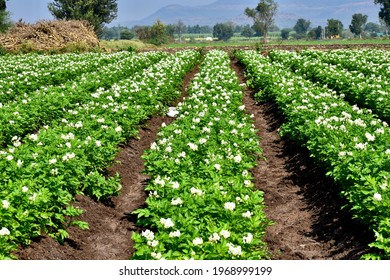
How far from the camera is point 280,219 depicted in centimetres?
842

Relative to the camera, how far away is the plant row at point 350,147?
21.1ft

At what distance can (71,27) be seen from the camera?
45.3m

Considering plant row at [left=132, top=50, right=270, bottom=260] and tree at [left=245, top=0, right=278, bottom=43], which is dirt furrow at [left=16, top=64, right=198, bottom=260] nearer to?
plant row at [left=132, top=50, right=270, bottom=260]

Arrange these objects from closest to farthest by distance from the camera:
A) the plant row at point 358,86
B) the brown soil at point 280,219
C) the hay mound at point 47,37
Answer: the brown soil at point 280,219 < the plant row at point 358,86 < the hay mound at point 47,37

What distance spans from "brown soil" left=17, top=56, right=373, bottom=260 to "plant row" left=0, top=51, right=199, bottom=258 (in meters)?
0.27

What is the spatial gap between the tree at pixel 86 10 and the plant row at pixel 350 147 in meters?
62.8

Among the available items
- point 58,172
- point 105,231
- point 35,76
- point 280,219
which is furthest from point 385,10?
point 58,172

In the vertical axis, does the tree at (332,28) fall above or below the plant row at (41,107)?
above

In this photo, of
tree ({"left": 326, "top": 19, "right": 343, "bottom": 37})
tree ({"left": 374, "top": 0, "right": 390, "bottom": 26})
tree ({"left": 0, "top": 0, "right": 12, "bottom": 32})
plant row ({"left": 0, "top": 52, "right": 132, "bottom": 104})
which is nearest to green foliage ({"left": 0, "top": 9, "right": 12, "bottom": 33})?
tree ({"left": 0, "top": 0, "right": 12, "bottom": 32})

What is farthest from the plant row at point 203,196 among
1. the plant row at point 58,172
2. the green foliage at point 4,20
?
the green foliage at point 4,20

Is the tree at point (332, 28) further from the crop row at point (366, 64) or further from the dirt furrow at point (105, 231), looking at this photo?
the dirt furrow at point (105, 231)

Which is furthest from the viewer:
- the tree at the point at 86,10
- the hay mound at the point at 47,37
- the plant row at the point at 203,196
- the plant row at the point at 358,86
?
the tree at the point at 86,10

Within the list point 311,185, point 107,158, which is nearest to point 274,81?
point 311,185

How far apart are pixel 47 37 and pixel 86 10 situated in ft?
111
